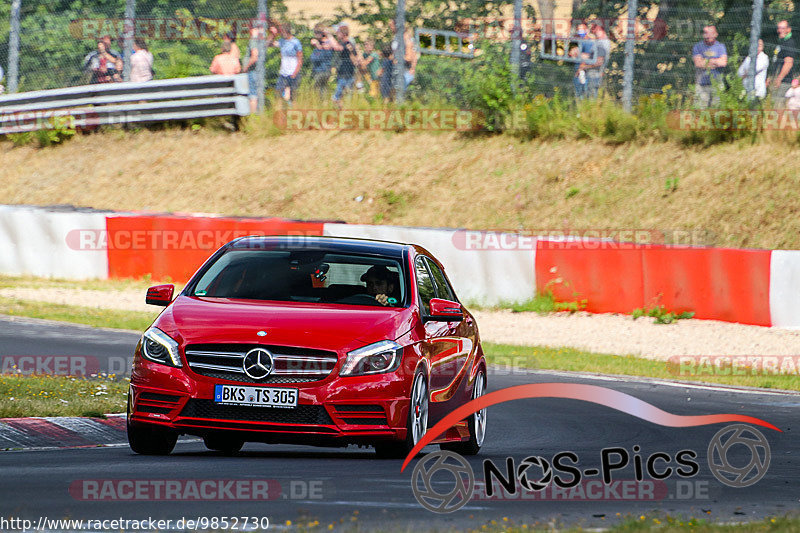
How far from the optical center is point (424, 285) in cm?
883

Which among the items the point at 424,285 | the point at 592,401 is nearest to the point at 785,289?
the point at 592,401

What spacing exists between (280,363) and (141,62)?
73.6ft

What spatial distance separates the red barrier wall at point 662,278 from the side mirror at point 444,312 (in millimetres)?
9653

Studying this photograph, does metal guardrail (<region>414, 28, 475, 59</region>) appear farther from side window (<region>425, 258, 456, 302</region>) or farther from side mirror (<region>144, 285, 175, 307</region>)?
side mirror (<region>144, 285, 175, 307</region>)

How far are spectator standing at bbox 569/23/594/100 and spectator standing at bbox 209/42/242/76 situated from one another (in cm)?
779

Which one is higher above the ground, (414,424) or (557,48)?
(557,48)

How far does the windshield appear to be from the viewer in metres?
8.32

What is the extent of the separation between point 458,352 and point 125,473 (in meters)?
2.58

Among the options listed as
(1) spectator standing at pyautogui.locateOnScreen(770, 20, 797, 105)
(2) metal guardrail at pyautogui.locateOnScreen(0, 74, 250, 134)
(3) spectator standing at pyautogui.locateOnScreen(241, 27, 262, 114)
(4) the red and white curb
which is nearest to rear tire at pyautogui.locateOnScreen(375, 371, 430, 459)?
(4) the red and white curb

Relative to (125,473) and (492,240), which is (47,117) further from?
(125,473)

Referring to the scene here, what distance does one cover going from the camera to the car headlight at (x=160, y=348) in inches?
297

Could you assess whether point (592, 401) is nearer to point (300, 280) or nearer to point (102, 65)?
point (300, 280)

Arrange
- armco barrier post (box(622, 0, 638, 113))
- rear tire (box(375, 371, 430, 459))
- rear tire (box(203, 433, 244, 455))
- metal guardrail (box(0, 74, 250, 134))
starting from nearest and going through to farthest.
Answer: rear tire (box(375, 371, 430, 459)) < rear tire (box(203, 433, 244, 455)) < armco barrier post (box(622, 0, 638, 113)) < metal guardrail (box(0, 74, 250, 134))

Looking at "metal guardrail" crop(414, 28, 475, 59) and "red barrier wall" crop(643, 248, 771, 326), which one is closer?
"red barrier wall" crop(643, 248, 771, 326)
